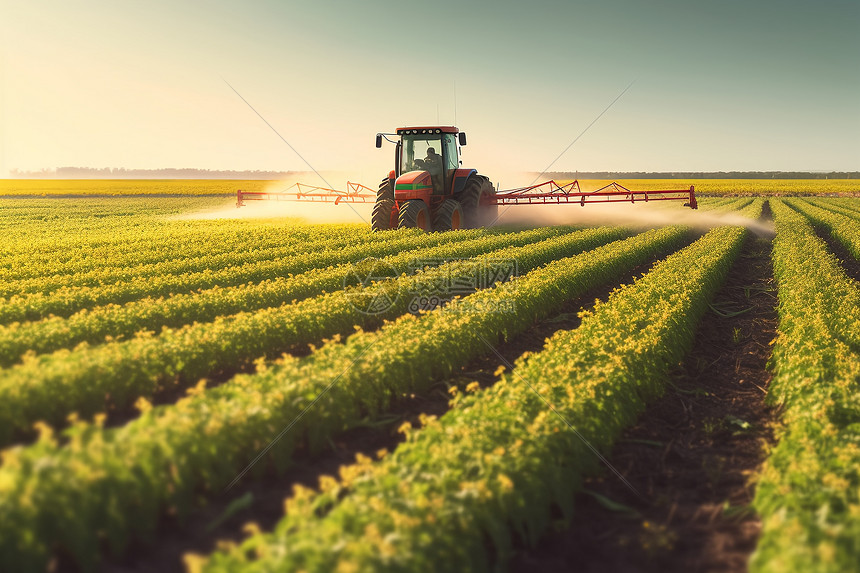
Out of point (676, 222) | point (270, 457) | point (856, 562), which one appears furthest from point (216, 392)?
point (676, 222)

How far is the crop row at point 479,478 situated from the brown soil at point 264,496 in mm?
438

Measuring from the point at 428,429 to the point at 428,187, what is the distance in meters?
17.9

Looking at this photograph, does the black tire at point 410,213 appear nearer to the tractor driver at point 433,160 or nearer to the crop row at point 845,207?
the tractor driver at point 433,160

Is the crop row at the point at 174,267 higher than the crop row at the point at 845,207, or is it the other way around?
the crop row at the point at 845,207

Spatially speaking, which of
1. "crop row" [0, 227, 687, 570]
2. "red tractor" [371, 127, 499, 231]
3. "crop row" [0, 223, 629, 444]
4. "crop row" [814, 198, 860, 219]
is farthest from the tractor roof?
"crop row" [814, 198, 860, 219]

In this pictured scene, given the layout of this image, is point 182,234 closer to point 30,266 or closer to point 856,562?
point 30,266

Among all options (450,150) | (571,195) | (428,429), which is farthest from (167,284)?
(571,195)

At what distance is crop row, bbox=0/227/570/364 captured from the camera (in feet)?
28.9

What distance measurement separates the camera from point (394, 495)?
168 inches

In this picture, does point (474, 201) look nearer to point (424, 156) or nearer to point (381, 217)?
point (424, 156)

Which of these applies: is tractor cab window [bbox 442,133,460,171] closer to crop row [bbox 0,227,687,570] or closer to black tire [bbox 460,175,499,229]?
black tire [bbox 460,175,499,229]

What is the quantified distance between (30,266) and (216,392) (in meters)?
13.0

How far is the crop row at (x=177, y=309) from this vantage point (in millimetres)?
8812

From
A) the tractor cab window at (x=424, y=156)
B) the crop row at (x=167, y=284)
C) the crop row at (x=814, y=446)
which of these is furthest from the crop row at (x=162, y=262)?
the crop row at (x=814, y=446)
